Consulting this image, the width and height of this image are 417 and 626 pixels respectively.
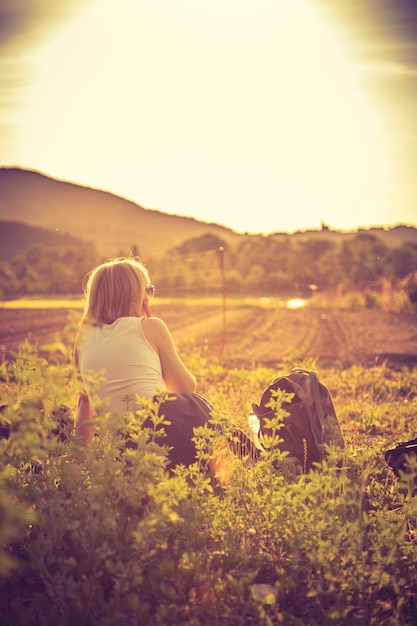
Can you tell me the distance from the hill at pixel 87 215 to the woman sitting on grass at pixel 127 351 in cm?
10319

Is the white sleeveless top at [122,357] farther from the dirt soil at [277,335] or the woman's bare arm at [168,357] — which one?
the dirt soil at [277,335]

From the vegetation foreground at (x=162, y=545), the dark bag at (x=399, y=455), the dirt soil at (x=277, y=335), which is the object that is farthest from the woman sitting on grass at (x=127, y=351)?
the dirt soil at (x=277, y=335)

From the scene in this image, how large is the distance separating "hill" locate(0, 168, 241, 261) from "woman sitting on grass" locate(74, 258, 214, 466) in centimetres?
10319

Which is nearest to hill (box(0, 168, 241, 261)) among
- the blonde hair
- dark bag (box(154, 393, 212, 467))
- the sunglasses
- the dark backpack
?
the dark backpack

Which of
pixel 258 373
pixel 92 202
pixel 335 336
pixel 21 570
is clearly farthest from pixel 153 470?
pixel 92 202

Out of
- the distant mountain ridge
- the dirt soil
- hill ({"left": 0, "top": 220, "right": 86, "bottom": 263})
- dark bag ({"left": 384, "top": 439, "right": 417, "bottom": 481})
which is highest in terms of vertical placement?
the distant mountain ridge

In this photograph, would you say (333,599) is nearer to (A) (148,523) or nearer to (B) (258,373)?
(A) (148,523)

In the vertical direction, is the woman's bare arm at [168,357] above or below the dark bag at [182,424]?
above

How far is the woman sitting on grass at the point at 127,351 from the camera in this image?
12.2ft

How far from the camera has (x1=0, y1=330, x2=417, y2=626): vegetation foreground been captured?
8.58 ft

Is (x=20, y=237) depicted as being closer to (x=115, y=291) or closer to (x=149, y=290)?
(x=149, y=290)

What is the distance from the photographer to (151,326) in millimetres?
3729

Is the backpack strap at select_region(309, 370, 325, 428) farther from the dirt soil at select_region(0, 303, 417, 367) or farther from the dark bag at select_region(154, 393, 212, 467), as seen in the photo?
the dirt soil at select_region(0, 303, 417, 367)

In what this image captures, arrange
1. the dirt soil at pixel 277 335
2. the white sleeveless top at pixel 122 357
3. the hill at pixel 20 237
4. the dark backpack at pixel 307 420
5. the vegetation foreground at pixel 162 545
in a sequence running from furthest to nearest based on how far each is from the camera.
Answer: the hill at pixel 20 237
the dirt soil at pixel 277 335
the dark backpack at pixel 307 420
the white sleeveless top at pixel 122 357
the vegetation foreground at pixel 162 545
